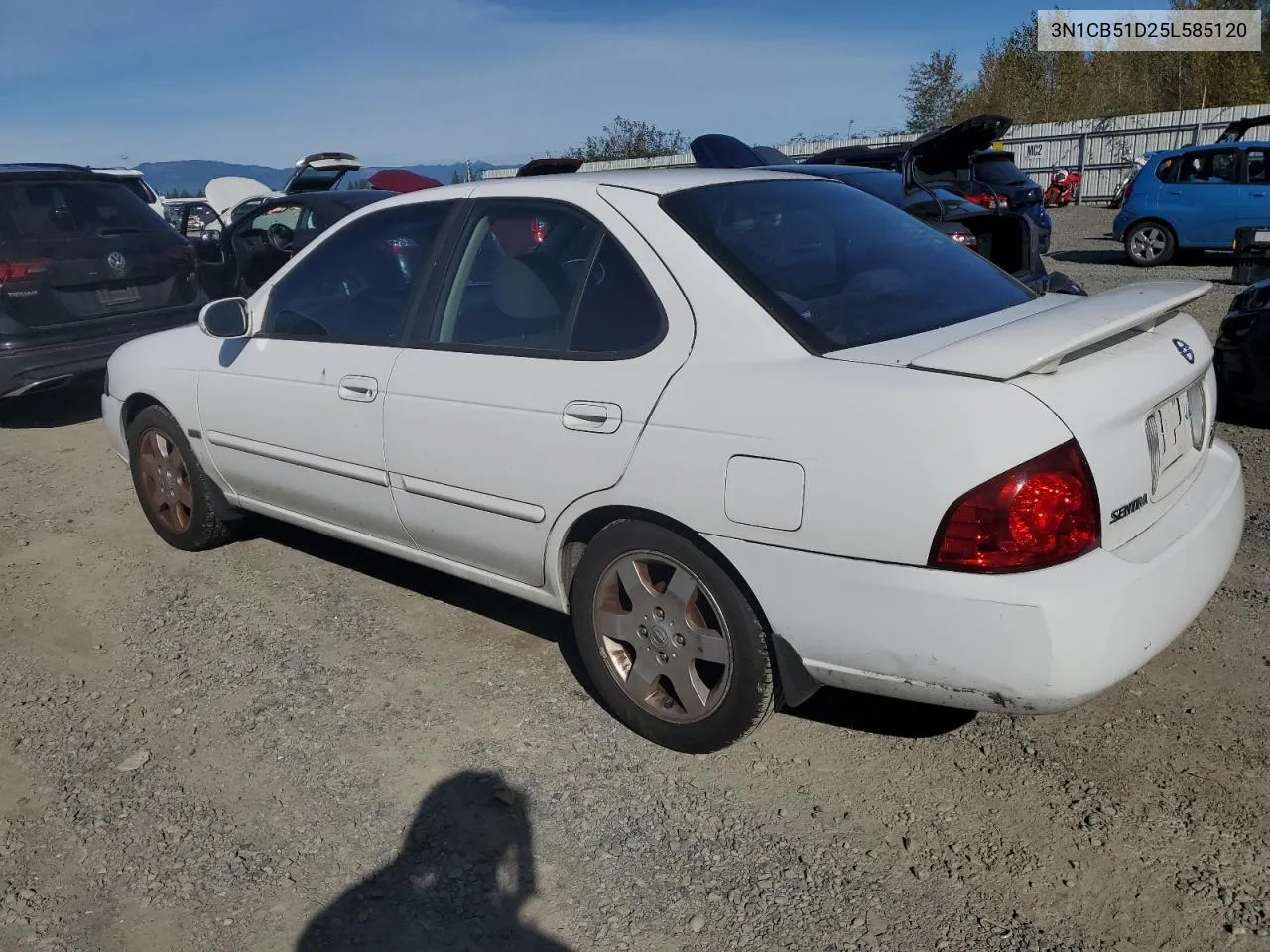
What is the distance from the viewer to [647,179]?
3.38 m

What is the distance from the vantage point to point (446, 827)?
2.86m

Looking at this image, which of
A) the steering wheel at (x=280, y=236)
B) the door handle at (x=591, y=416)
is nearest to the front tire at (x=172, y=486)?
the door handle at (x=591, y=416)

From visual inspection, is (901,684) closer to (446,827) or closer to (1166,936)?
(1166,936)

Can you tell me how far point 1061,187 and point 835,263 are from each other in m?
26.8

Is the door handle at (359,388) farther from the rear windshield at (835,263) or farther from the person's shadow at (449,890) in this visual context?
the person's shadow at (449,890)

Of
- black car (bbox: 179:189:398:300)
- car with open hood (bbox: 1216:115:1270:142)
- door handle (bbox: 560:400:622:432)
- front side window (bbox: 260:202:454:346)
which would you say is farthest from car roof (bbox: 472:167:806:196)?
car with open hood (bbox: 1216:115:1270:142)

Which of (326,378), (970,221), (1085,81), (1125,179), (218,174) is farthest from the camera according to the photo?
(218,174)

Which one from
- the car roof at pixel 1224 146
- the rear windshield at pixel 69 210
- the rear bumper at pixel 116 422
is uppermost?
the rear windshield at pixel 69 210

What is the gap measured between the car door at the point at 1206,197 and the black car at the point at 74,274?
39.9ft

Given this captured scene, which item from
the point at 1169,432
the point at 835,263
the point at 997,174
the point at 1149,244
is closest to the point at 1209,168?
the point at 1149,244

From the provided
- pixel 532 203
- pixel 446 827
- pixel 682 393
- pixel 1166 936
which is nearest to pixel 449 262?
pixel 532 203

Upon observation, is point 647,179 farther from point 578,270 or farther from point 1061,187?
point 1061,187

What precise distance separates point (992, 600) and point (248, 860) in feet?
6.43

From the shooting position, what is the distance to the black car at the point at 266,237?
31.6 feet
